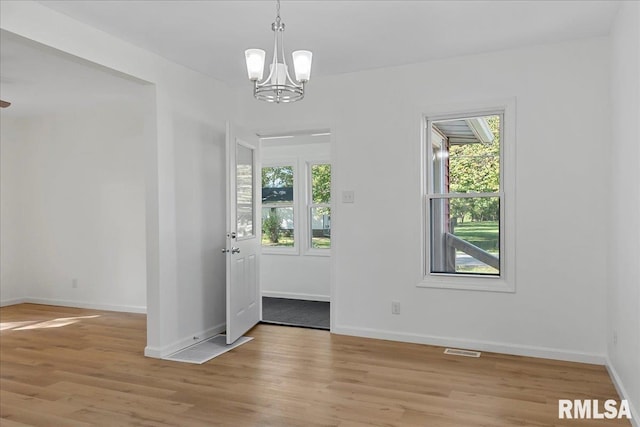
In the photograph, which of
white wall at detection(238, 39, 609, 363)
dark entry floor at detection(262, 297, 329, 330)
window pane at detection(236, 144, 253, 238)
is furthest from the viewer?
dark entry floor at detection(262, 297, 329, 330)

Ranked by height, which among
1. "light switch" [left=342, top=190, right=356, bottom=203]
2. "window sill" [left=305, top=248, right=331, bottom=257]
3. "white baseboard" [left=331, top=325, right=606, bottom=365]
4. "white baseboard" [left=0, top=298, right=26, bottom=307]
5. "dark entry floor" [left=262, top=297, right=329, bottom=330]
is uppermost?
"light switch" [left=342, top=190, right=356, bottom=203]

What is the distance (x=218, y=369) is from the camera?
147 inches

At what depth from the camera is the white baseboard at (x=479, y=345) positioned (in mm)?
3838

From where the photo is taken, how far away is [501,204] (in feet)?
13.7

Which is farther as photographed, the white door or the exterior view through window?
the white door

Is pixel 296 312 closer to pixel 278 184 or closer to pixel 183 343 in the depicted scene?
pixel 183 343

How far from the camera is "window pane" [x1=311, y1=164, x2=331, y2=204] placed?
7.21m

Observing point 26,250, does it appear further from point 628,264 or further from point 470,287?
point 628,264

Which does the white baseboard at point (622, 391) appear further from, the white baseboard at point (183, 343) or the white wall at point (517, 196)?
the white baseboard at point (183, 343)

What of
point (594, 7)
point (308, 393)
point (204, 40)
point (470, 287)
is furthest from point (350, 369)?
point (594, 7)

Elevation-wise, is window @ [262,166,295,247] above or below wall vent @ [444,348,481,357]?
above

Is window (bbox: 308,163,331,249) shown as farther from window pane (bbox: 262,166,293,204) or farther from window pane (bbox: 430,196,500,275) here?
window pane (bbox: 430,196,500,275)

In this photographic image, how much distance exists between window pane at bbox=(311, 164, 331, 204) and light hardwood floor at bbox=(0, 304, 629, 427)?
9.75 ft

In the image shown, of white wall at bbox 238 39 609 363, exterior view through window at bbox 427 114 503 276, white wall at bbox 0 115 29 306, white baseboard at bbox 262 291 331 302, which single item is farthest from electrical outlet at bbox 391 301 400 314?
white wall at bbox 0 115 29 306
